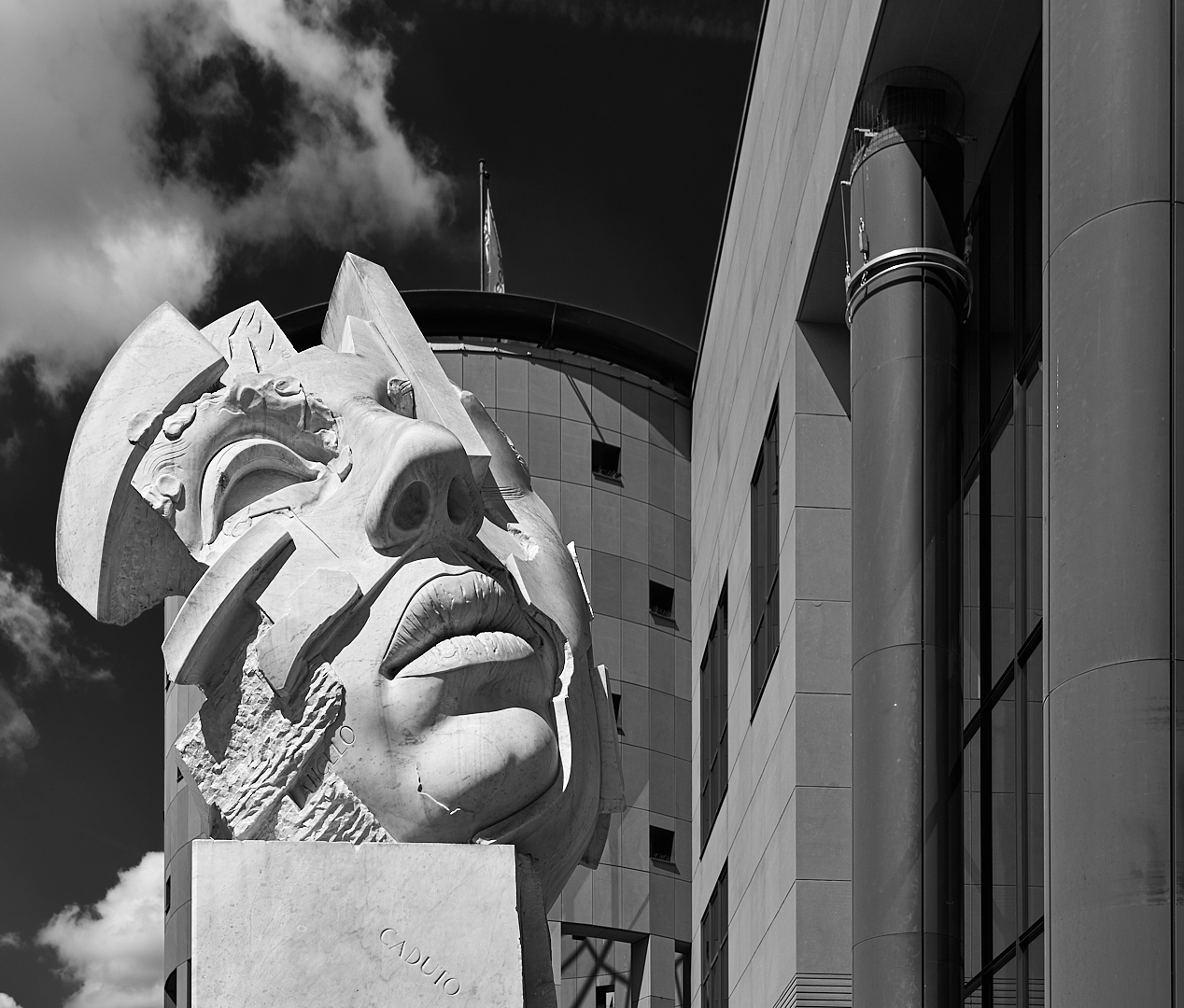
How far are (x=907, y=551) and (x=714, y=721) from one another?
15.8 m

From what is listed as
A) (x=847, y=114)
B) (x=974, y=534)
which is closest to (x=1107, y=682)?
(x=974, y=534)

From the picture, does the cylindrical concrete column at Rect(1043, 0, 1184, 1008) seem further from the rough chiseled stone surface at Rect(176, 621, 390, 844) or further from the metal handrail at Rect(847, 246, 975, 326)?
the metal handrail at Rect(847, 246, 975, 326)

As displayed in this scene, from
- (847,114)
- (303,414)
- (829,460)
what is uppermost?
(847,114)

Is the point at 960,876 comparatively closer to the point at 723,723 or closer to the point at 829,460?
the point at 829,460

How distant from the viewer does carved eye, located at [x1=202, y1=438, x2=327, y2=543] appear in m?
9.27

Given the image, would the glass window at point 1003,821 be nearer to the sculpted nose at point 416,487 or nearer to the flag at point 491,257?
the sculpted nose at point 416,487

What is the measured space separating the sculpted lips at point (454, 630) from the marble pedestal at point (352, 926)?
0.83 metres

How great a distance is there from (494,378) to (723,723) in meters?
13.0

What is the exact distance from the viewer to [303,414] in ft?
30.7

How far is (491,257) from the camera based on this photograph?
46.6 m

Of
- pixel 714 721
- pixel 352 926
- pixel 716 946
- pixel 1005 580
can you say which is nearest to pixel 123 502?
pixel 352 926

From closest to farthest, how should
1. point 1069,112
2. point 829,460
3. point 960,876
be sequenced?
point 1069,112 → point 960,876 → point 829,460

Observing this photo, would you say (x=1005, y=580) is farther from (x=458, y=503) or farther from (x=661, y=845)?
(x=661, y=845)

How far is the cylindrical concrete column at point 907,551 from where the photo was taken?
16562mm
